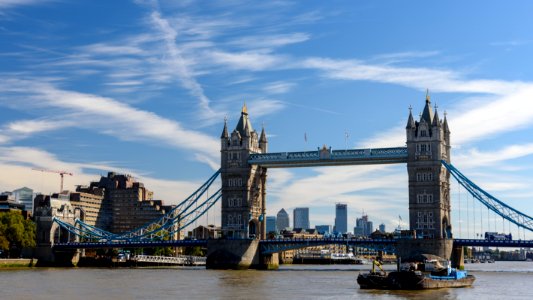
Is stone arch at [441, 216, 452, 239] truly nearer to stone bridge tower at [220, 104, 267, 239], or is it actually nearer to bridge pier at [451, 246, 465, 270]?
bridge pier at [451, 246, 465, 270]

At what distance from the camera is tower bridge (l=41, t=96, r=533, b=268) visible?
113 meters

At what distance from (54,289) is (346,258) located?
139444 mm

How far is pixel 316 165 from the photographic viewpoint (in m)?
123

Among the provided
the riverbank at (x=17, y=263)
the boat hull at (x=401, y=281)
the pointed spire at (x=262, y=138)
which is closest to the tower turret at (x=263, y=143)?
the pointed spire at (x=262, y=138)

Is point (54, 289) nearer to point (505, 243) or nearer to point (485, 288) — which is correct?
point (485, 288)

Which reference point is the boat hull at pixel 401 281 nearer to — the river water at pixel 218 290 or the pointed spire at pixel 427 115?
the river water at pixel 218 290

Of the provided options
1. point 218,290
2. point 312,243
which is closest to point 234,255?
point 312,243

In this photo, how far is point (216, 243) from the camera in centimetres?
11944

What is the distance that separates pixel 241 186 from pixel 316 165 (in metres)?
12.9

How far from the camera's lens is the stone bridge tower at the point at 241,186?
125625 millimetres

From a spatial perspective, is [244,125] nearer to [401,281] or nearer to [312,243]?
[312,243]

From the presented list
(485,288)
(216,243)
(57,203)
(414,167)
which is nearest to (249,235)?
(216,243)

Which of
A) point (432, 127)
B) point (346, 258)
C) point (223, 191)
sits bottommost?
point (346, 258)

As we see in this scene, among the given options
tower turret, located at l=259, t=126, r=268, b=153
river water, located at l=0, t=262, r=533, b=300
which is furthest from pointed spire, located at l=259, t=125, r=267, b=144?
river water, located at l=0, t=262, r=533, b=300
